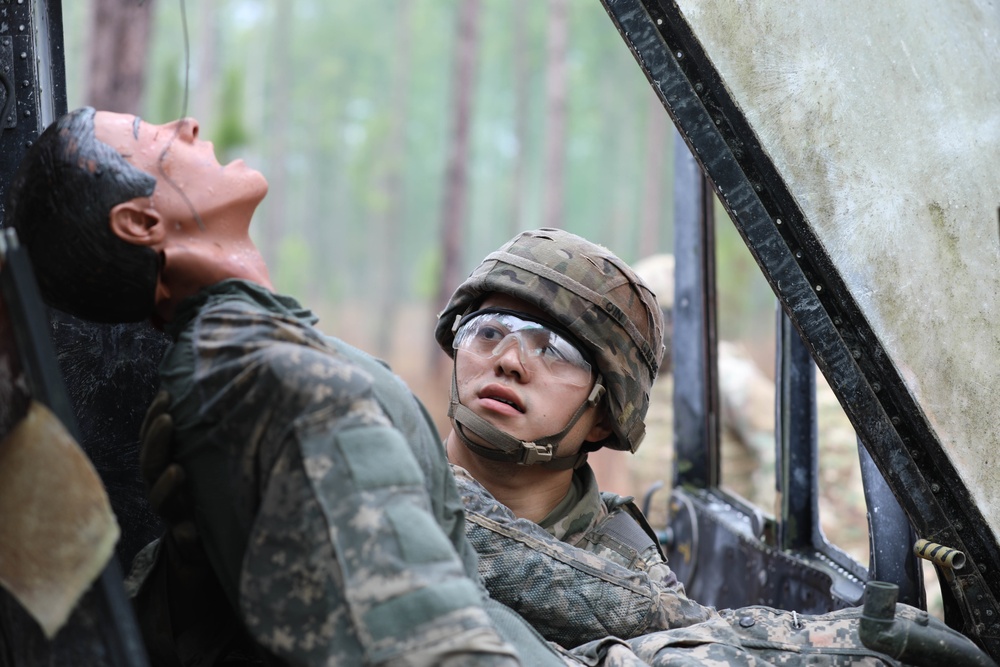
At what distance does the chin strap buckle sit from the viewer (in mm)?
2828

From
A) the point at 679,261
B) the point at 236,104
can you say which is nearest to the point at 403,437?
the point at 679,261

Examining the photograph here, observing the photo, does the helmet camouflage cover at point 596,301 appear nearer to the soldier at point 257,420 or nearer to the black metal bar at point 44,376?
the soldier at point 257,420

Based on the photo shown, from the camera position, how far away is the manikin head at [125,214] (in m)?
1.81

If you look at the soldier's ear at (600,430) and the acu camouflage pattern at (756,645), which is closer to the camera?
the acu camouflage pattern at (756,645)

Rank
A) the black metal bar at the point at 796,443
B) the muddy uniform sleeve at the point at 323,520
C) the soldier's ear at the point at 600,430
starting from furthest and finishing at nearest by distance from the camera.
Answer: the black metal bar at the point at 796,443
the soldier's ear at the point at 600,430
the muddy uniform sleeve at the point at 323,520

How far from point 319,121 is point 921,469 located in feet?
138

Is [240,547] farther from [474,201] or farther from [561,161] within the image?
[474,201]

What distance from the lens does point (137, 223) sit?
182cm

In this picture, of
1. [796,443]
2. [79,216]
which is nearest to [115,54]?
[796,443]

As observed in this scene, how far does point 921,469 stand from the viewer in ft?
7.50

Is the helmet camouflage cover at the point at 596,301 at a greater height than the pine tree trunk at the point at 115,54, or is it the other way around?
the pine tree trunk at the point at 115,54

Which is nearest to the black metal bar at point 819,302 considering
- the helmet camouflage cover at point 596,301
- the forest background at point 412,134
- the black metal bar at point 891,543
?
the black metal bar at point 891,543

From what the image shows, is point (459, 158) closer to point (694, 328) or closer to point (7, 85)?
point (694, 328)

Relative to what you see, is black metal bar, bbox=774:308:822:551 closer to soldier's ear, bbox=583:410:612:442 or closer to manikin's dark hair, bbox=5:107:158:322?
soldier's ear, bbox=583:410:612:442
